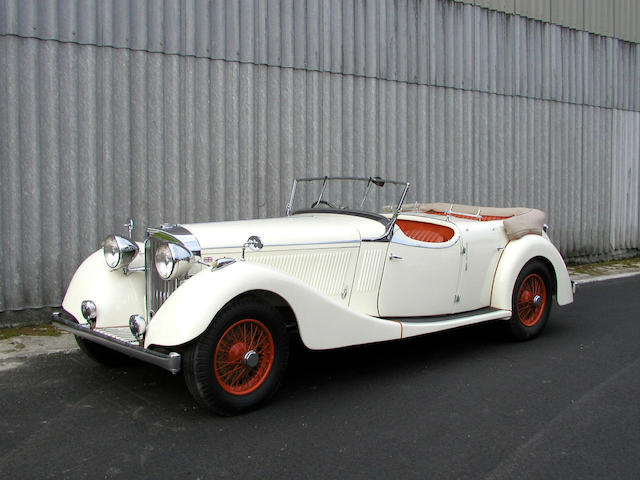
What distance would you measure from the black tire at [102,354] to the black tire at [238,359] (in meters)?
1.29

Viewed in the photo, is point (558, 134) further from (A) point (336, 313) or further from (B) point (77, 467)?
(B) point (77, 467)

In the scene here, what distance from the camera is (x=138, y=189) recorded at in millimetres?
6664

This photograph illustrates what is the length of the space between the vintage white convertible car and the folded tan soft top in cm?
2

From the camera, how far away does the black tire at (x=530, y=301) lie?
5.56 meters

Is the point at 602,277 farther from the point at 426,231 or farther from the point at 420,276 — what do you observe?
the point at 420,276

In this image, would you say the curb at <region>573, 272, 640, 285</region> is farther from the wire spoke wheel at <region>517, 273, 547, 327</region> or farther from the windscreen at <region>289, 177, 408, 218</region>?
the wire spoke wheel at <region>517, 273, 547, 327</region>

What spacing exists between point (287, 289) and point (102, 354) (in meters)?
1.67

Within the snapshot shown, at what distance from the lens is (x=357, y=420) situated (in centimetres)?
383

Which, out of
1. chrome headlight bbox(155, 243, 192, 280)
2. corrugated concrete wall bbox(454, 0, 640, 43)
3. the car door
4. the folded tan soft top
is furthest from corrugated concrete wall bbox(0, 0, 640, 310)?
the car door

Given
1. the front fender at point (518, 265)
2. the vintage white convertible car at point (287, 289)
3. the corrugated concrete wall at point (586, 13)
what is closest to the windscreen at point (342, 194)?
the vintage white convertible car at point (287, 289)

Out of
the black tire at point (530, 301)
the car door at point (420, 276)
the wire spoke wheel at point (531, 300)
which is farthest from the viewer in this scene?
the wire spoke wheel at point (531, 300)

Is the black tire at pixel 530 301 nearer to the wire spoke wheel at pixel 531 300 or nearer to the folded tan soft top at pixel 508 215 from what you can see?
the wire spoke wheel at pixel 531 300

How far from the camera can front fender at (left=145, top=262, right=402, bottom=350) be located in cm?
359

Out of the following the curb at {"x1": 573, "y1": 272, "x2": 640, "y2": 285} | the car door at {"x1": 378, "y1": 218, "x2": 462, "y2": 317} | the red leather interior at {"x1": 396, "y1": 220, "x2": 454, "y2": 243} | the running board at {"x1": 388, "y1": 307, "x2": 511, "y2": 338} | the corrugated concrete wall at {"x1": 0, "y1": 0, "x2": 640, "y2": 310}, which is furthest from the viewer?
the curb at {"x1": 573, "y1": 272, "x2": 640, "y2": 285}
